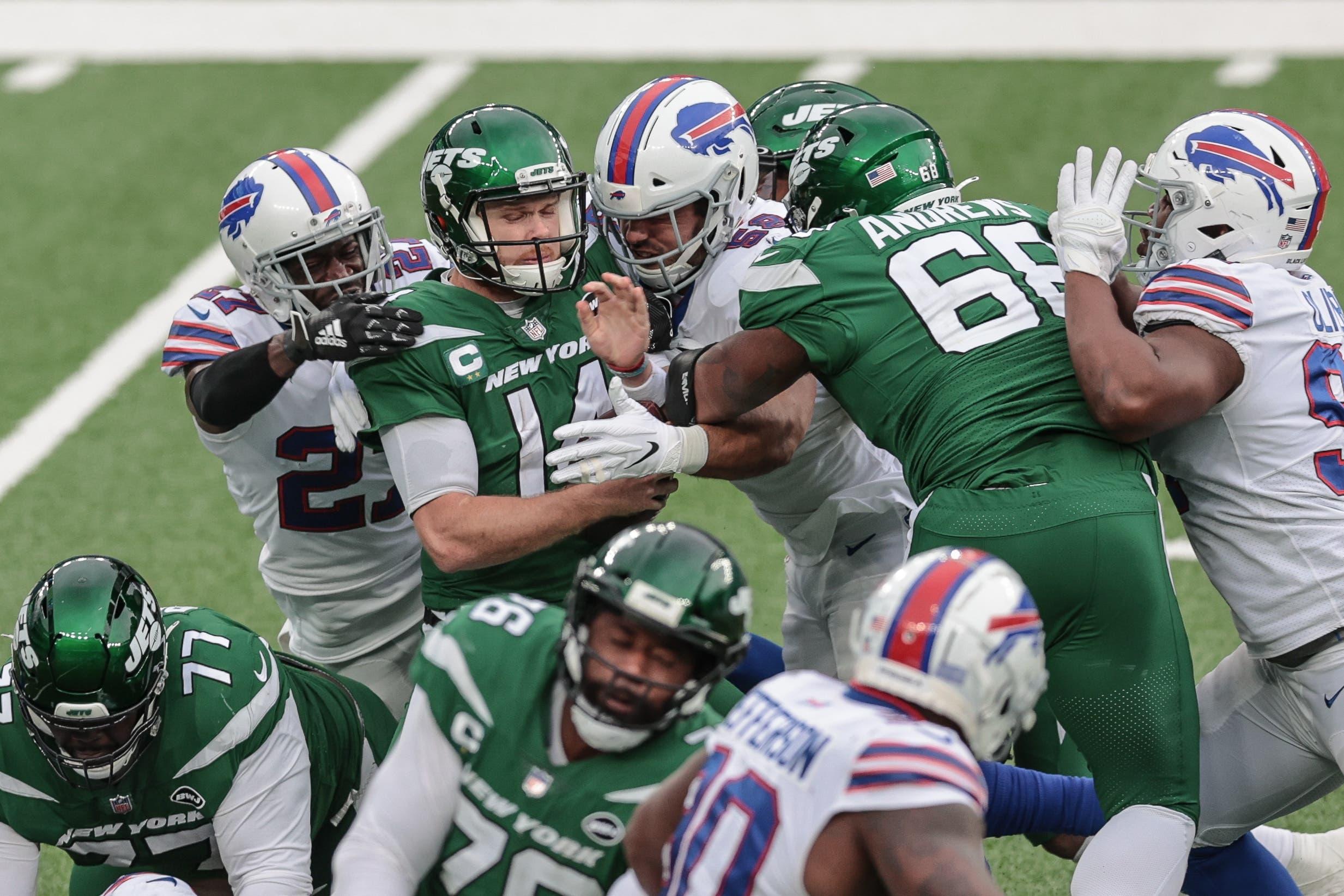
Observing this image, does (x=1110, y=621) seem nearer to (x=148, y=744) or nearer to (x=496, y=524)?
(x=496, y=524)

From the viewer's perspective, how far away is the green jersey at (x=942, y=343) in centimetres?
363

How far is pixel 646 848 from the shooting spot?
275cm

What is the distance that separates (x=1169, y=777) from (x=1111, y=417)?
739mm

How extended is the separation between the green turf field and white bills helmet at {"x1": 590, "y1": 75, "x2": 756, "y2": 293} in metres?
2.00

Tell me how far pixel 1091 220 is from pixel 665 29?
24.1ft

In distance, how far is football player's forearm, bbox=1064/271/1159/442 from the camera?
3.47 metres

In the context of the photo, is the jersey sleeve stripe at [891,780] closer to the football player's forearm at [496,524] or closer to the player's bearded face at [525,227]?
the football player's forearm at [496,524]

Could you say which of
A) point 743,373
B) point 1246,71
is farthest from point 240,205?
point 1246,71

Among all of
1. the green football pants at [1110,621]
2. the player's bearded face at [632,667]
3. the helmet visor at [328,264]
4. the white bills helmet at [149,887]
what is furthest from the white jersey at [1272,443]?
the white bills helmet at [149,887]

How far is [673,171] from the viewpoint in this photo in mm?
4258

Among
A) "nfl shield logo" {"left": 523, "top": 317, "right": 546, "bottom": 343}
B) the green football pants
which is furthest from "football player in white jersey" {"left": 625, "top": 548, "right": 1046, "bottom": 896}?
"nfl shield logo" {"left": 523, "top": 317, "right": 546, "bottom": 343}

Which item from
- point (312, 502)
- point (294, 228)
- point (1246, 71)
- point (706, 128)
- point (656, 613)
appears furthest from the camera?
point (1246, 71)

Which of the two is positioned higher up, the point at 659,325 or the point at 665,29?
the point at 659,325

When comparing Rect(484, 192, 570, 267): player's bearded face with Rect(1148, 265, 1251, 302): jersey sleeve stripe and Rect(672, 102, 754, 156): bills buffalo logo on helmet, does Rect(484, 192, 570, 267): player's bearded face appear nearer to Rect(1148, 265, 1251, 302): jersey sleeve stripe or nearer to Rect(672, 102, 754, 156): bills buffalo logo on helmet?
Rect(672, 102, 754, 156): bills buffalo logo on helmet
